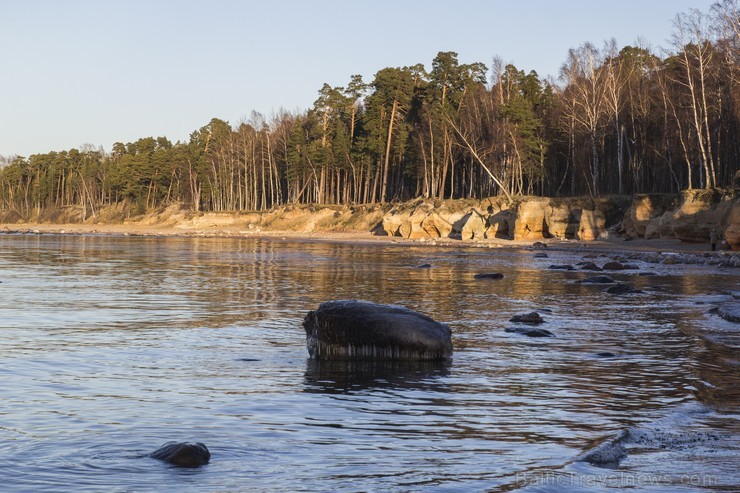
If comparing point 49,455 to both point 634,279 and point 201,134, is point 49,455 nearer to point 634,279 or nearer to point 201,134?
point 634,279

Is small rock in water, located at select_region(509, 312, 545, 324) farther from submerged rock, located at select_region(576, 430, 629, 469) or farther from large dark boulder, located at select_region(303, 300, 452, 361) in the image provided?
submerged rock, located at select_region(576, 430, 629, 469)

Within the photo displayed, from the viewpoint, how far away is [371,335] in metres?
13.3

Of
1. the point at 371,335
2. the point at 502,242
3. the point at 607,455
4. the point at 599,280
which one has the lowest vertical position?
the point at 607,455

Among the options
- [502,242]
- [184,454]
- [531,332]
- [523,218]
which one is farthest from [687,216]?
[184,454]

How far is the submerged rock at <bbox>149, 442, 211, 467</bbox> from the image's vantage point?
739 cm


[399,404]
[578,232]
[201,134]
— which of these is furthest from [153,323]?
[201,134]

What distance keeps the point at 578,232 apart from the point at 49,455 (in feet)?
203

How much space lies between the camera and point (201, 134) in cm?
15150

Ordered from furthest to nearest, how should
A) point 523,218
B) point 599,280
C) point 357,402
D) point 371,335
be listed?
1. point 523,218
2. point 599,280
3. point 371,335
4. point 357,402

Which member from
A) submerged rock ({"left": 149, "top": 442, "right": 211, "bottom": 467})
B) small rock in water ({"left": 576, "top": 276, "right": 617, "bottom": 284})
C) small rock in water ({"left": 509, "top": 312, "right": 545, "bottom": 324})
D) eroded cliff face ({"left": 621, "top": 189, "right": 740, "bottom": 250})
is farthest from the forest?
submerged rock ({"left": 149, "top": 442, "right": 211, "bottom": 467})

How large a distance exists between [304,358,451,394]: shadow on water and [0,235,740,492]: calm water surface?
0.19 feet

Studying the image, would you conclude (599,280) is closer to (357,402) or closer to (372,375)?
(372,375)

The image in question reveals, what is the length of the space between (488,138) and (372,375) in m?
77.3

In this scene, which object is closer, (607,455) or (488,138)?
(607,455)
